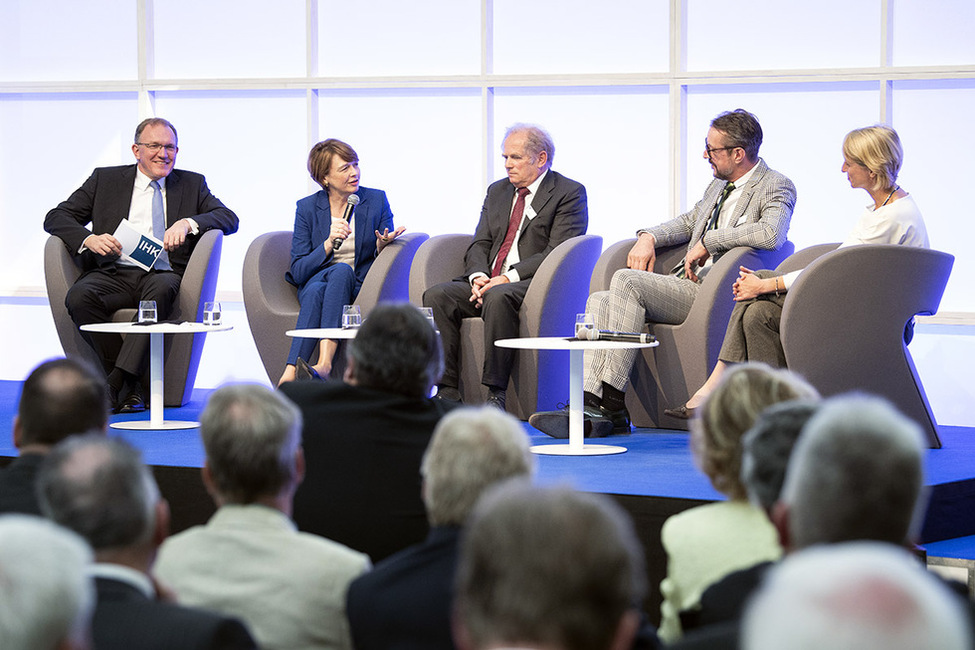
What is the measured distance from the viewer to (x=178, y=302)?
5637mm

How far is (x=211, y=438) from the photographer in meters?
1.91

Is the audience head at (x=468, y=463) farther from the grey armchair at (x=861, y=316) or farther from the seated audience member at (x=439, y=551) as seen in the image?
the grey armchair at (x=861, y=316)

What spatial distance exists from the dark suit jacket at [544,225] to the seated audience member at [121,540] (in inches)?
150

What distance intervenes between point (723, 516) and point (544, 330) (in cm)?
329

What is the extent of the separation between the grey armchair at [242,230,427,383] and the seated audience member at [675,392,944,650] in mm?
4246

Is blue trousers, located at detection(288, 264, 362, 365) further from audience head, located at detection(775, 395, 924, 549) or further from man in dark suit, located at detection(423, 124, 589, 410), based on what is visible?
audience head, located at detection(775, 395, 924, 549)

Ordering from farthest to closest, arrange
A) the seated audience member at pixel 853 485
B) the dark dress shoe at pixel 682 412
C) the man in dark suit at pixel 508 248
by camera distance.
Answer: the man in dark suit at pixel 508 248
the dark dress shoe at pixel 682 412
the seated audience member at pixel 853 485

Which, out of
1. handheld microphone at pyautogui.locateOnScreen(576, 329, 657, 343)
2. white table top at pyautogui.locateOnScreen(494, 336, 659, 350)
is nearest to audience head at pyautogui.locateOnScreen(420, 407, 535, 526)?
white table top at pyautogui.locateOnScreen(494, 336, 659, 350)

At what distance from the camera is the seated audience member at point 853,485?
4.21 feet

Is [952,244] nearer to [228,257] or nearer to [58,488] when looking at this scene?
[228,257]

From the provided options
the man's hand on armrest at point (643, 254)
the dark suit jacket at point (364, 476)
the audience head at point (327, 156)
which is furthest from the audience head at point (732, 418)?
the audience head at point (327, 156)

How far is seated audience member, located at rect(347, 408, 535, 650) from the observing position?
1590 millimetres

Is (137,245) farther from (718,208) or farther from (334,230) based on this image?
(718,208)

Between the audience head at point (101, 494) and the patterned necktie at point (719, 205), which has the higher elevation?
the patterned necktie at point (719, 205)
